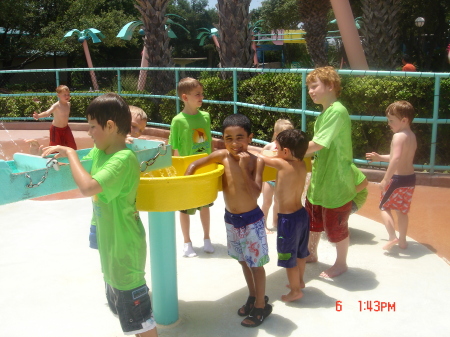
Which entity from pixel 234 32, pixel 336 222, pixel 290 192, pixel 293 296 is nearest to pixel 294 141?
pixel 290 192

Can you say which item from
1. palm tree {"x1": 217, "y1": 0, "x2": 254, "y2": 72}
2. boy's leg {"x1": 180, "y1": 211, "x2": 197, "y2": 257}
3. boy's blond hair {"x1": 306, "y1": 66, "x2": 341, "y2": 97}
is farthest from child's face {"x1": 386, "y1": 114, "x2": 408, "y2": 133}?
palm tree {"x1": 217, "y1": 0, "x2": 254, "y2": 72}

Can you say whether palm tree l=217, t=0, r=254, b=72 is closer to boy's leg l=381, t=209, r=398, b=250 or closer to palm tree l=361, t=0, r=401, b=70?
palm tree l=361, t=0, r=401, b=70

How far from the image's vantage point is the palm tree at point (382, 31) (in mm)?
11938

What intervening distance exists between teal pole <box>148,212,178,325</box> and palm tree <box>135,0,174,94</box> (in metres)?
10.3

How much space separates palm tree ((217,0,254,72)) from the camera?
10648 mm

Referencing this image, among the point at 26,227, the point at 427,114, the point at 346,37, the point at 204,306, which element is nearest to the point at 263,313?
the point at 204,306

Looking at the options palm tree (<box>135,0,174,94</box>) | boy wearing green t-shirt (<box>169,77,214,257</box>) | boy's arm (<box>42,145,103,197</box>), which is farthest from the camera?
palm tree (<box>135,0,174,94</box>)

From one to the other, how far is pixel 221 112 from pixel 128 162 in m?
7.52

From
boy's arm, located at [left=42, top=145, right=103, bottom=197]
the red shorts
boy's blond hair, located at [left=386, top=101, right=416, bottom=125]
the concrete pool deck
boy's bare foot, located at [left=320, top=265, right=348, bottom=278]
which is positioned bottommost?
the concrete pool deck

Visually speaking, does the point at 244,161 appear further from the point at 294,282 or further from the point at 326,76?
the point at 326,76

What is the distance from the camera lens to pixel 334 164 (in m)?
3.71

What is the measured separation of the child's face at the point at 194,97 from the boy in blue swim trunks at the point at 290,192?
3.91 ft

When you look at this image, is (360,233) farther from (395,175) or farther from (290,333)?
(290,333)

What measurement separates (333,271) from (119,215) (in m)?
2.02
